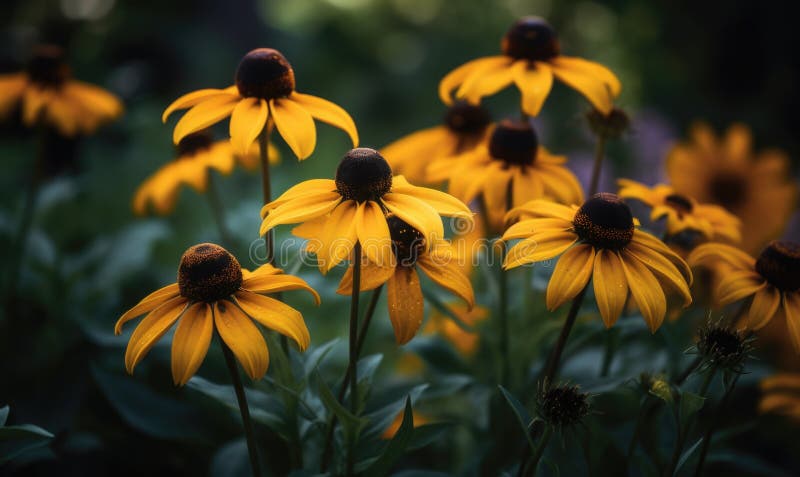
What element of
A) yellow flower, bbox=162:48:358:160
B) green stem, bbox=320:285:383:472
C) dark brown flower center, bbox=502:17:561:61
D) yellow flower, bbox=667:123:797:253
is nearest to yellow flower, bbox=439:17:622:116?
dark brown flower center, bbox=502:17:561:61

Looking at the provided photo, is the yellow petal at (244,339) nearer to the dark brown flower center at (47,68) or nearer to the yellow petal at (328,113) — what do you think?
the yellow petal at (328,113)

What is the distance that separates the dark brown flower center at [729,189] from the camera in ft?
6.14

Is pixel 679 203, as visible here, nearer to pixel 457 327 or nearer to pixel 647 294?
pixel 647 294

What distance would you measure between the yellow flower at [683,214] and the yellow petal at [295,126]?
0.52 metres

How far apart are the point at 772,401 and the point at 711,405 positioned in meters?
0.28

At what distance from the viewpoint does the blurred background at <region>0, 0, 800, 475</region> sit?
1.32m

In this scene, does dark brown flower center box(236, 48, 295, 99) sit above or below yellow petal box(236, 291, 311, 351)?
above

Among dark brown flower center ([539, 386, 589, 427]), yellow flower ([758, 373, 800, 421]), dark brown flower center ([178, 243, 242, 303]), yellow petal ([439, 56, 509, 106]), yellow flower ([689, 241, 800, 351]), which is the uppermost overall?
yellow petal ([439, 56, 509, 106])

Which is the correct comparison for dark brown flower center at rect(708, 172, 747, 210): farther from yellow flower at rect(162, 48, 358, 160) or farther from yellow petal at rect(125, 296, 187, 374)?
yellow petal at rect(125, 296, 187, 374)

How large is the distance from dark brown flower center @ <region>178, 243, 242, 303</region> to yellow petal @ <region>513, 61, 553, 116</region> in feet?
1.73

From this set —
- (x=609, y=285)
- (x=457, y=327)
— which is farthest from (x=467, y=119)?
(x=609, y=285)

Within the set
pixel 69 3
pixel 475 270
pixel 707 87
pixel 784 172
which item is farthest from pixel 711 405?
pixel 69 3

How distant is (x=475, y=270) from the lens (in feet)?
4.62

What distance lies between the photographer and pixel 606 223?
33.0 inches
